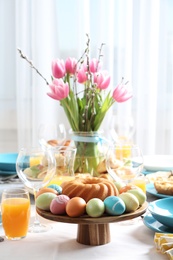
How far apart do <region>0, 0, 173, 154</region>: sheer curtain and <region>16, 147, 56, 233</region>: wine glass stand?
1717mm

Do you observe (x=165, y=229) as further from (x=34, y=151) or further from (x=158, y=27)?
(x=158, y=27)

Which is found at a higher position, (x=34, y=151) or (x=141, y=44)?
(x=141, y=44)

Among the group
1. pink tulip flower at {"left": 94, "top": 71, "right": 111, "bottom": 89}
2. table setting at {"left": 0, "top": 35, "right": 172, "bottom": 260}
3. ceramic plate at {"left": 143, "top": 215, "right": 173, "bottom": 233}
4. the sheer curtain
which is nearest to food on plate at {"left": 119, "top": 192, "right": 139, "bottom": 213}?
table setting at {"left": 0, "top": 35, "right": 172, "bottom": 260}

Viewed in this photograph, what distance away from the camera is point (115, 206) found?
3.14 feet

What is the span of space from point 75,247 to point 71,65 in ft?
2.40

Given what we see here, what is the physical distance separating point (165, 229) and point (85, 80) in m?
0.66

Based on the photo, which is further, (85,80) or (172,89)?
(172,89)

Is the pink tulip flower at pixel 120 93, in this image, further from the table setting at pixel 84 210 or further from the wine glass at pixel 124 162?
the wine glass at pixel 124 162

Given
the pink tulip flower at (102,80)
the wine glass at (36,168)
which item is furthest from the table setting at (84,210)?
the pink tulip flower at (102,80)

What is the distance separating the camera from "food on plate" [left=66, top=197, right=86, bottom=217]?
3.12ft

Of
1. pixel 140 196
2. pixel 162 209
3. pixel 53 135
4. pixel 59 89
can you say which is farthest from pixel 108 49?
pixel 140 196

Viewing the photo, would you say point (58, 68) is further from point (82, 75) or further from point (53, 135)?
point (53, 135)

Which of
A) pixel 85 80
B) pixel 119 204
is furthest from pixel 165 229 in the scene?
pixel 85 80

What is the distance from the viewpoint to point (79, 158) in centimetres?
151
